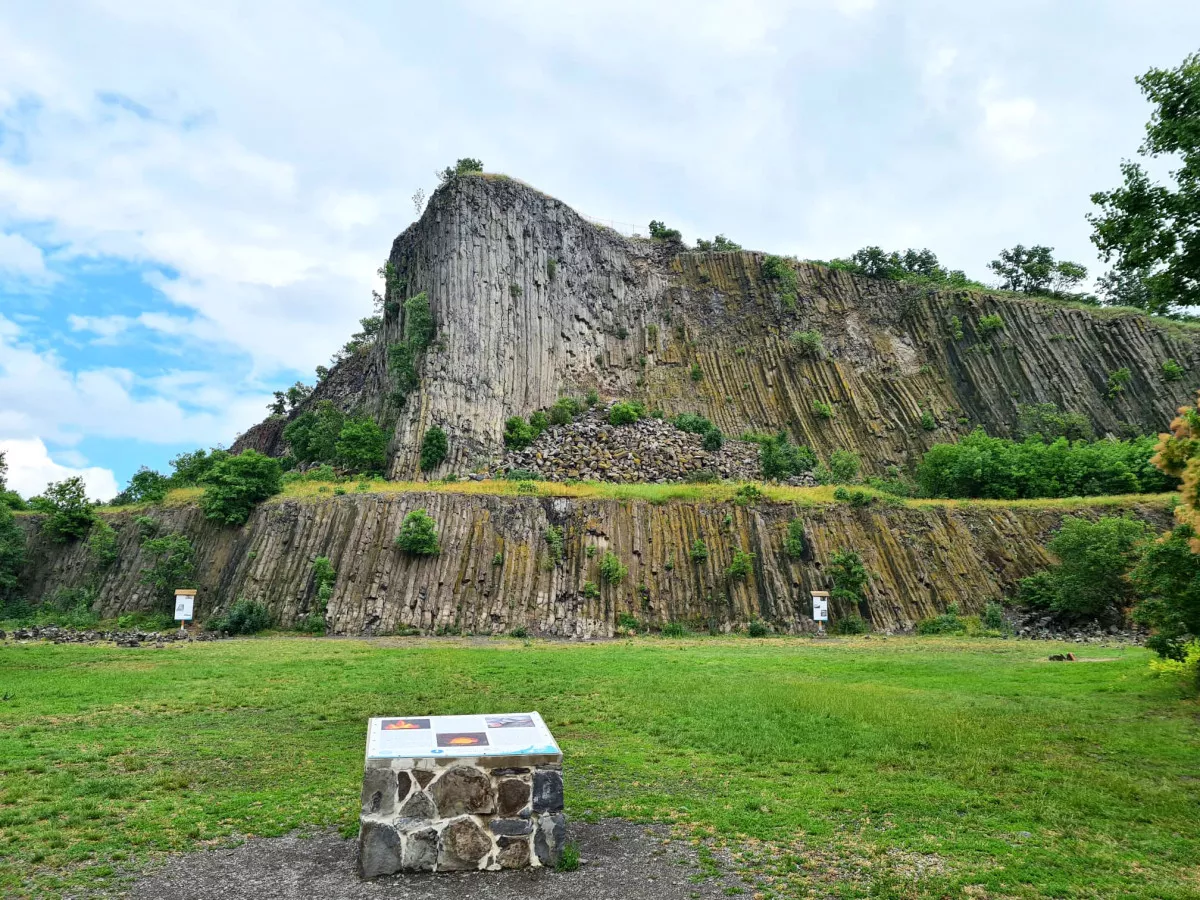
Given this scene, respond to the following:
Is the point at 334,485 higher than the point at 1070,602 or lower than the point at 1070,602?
higher

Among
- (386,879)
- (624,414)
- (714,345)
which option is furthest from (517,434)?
(386,879)

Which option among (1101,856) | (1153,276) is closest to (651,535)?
(1153,276)

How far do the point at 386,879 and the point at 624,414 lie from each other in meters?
43.6

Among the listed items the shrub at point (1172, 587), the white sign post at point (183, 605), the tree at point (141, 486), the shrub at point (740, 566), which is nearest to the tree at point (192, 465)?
the tree at point (141, 486)

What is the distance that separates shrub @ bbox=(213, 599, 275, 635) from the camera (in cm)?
2909

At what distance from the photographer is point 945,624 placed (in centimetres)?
3033

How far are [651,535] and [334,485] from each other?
15.7 m

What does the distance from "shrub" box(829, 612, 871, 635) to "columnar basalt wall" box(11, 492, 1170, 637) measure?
35 centimetres

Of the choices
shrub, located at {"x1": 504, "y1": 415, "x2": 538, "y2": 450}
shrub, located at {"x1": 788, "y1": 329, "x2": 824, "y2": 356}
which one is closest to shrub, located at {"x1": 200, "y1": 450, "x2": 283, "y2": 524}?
shrub, located at {"x1": 504, "y1": 415, "x2": 538, "y2": 450}

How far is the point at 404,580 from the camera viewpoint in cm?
3033

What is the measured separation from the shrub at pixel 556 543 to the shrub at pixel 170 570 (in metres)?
15.5

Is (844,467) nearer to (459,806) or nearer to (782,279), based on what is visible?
(782,279)

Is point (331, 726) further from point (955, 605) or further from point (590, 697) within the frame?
point (955, 605)

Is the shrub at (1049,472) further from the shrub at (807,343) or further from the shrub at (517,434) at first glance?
the shrub at (517,434)
